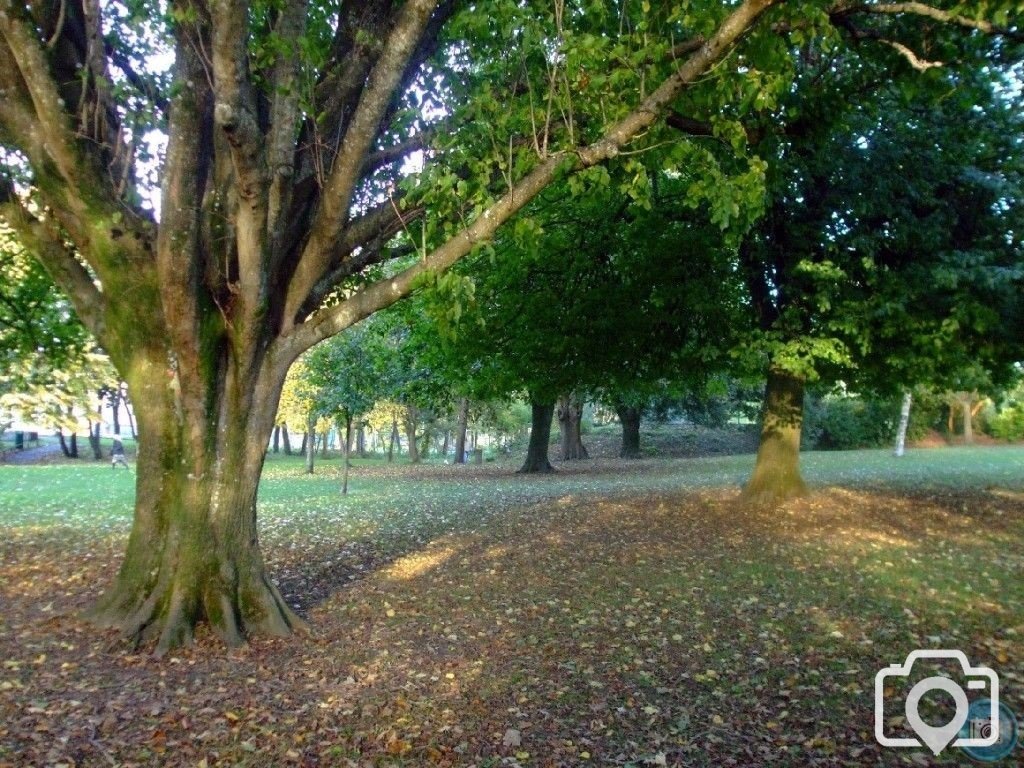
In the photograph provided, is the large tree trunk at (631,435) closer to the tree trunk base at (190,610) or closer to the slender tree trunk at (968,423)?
the slender tree trunk at (968,423)

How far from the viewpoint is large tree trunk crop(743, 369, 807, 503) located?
1388cm

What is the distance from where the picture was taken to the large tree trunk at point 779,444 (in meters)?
13.9

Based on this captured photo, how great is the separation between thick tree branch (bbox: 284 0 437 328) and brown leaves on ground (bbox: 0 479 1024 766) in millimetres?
3212

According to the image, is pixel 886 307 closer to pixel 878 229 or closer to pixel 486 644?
pixel 878 229

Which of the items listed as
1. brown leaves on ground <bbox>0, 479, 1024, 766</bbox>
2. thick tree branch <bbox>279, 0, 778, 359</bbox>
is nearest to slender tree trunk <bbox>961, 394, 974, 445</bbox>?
brown leaves on ground <bbox>0, 479, 1024, 766</bbox>

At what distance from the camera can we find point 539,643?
669cm

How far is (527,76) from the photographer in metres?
7.29

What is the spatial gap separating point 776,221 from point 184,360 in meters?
10.1

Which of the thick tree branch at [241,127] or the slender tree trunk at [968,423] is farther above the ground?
the thick tree branch at [241,127]

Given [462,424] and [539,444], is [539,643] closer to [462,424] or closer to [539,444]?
[539,444]

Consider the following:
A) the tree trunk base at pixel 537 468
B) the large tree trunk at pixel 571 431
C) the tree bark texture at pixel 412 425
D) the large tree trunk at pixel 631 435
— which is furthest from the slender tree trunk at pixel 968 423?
the tree bark texture at pixel 412 425

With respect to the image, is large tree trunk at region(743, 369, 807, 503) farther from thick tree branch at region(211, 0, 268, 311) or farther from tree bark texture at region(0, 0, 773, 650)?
thick tree branch at region(211, 0, 268, 311)

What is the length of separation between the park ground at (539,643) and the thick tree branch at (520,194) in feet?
10.1

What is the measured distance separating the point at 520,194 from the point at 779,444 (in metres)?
9.87
